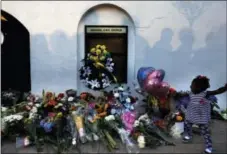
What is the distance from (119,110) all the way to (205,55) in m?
2.37

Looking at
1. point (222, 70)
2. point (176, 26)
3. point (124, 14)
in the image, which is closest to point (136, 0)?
point (124, 14)

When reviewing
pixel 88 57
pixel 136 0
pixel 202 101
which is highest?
pixel 136 0

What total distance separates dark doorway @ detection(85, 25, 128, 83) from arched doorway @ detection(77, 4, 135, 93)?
6cm

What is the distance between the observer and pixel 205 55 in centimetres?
739

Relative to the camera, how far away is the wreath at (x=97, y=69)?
7086 millimetres

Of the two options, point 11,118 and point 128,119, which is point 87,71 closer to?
point 128,119

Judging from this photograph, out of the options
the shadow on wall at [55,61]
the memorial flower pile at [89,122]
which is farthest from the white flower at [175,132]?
the shadow on wall at [55,61]

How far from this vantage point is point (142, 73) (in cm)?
682

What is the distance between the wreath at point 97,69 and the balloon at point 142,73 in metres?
0.51

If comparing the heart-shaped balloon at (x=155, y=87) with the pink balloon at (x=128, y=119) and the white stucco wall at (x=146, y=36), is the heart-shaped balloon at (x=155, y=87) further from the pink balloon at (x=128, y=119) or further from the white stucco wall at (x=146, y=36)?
the white stucco wall at (x=146, y=36)

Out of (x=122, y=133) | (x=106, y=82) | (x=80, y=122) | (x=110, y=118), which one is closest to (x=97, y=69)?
(x=106, y=82)

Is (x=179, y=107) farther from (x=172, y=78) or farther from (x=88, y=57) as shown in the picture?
(x=88, y=57)

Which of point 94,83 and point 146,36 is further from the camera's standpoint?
point 146,36

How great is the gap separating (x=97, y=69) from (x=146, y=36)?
1235 millimetres
